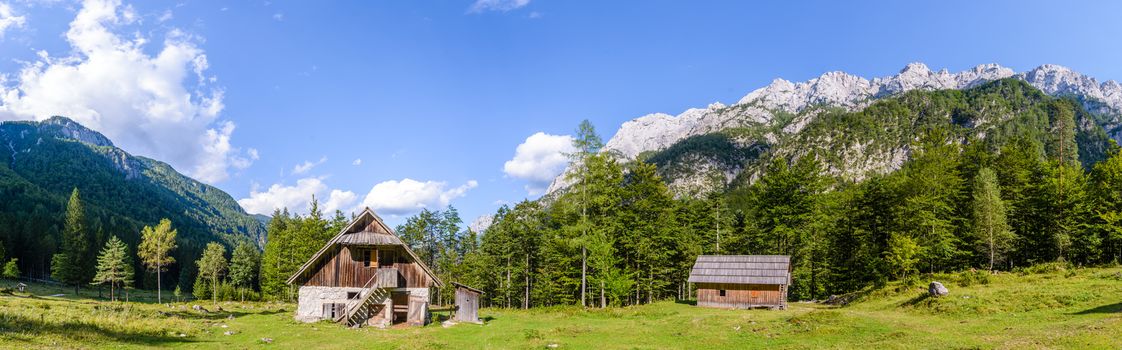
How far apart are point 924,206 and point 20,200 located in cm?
22536

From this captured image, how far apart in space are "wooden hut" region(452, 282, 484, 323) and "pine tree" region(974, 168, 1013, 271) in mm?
48835

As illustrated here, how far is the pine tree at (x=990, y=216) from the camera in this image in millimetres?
50750

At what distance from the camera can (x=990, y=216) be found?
50.8 metres

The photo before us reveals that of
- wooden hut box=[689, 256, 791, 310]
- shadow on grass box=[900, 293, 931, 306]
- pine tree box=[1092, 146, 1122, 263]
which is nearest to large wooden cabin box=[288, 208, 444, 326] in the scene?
wooden hut box=[689, 256, 791, 310]

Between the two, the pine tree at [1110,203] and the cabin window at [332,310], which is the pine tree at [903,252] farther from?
the cabin window at [332,310]

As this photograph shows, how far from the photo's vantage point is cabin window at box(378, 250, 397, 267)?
43.5m

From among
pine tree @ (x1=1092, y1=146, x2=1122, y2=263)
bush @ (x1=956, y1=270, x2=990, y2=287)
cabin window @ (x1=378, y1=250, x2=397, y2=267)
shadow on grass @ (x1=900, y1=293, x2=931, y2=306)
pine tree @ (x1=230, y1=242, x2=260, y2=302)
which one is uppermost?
pine tree @ (x1=1092, y1=146, x2=1122, y2=263)

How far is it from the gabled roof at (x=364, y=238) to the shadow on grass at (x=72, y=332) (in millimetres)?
14954

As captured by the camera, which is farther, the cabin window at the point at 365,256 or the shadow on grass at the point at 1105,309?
the cabin window at the point at 365,256

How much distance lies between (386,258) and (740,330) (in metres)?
28.0

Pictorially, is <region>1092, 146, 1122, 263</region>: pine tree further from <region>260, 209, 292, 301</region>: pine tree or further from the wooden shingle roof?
<region>260, 209, 292, 301</region>: pine tree

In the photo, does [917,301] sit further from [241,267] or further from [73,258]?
[73,258]

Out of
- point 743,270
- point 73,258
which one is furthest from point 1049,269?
point 73,258

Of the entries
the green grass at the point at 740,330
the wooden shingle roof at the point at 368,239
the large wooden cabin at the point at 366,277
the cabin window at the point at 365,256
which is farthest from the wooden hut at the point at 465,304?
the cabin window at the point at 365,256
